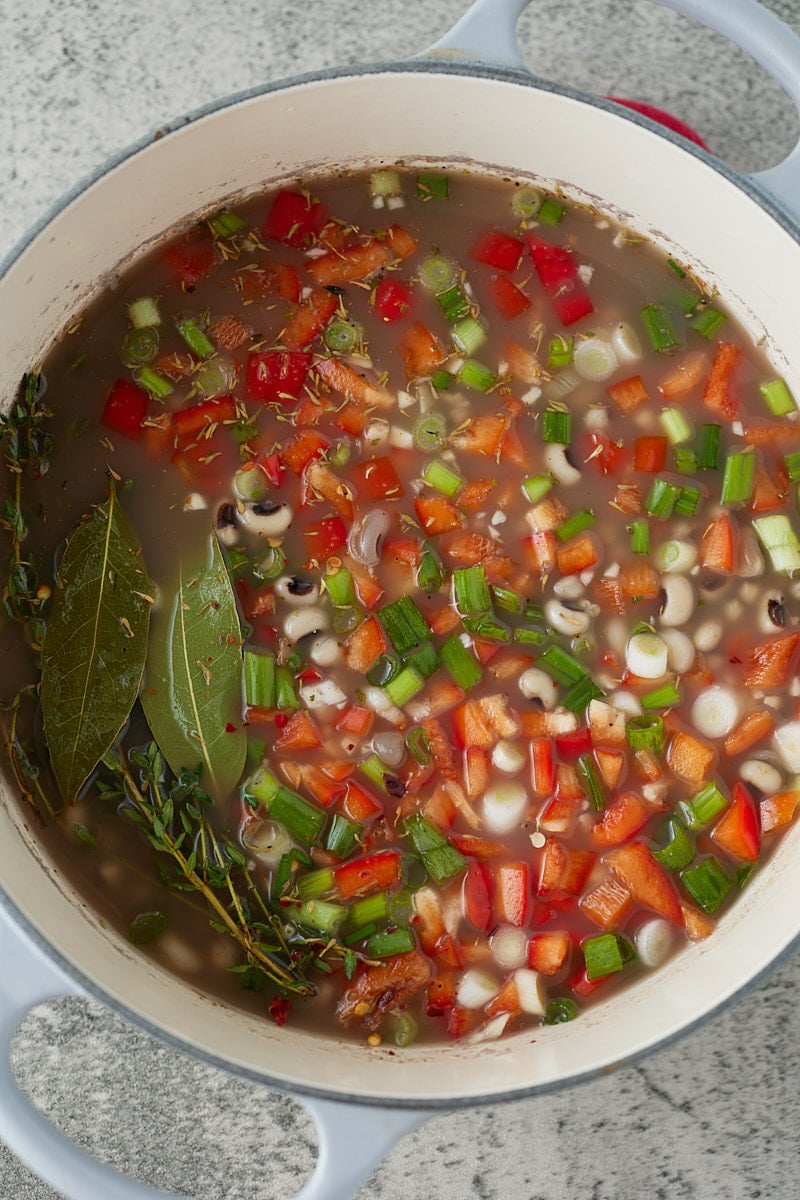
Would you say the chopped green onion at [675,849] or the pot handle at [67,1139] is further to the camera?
the chopped green onion at [675,849]

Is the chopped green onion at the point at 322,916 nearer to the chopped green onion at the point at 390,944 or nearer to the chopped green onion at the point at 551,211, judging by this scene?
the chopped green onion at the point at 390,944

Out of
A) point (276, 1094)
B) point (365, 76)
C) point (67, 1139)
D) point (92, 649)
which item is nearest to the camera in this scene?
point (67, 1139)

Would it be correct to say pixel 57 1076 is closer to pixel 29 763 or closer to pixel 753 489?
pixel 29 763

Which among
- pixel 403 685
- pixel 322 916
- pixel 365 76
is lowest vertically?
pixel 322 916

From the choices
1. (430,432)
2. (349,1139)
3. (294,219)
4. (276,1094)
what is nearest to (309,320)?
(294,219)

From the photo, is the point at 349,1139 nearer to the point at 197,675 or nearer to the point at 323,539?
the point at 197,675

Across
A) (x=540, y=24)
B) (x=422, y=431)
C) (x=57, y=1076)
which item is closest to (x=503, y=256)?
(x=422, y=431)

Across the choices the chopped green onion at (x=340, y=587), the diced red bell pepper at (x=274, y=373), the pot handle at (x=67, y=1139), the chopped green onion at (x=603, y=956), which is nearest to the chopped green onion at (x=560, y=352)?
the diced red bell pepper at (x=274, y=373)
